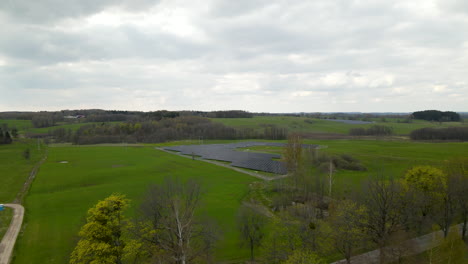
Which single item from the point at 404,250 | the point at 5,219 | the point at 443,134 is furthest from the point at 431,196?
the point at 443,134

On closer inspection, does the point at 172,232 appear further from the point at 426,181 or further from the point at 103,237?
the point at 426,181

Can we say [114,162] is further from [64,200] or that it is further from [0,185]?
[64,200]

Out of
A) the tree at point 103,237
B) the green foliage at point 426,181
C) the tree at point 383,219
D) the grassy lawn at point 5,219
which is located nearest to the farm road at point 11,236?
the grassy lawn at point 5,219

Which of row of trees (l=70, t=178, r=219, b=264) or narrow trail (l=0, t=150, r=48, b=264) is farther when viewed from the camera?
narrow trail (l=0, t=150, r=48, b=264)

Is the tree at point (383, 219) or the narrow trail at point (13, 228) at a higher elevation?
the tree at point (383, 219)

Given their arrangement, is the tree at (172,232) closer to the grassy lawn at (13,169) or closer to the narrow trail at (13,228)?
the narrow trail at (13,228)

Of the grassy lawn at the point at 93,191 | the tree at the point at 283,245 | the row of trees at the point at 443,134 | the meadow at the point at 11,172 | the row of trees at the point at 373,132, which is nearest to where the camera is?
the tree at the point at 283,245

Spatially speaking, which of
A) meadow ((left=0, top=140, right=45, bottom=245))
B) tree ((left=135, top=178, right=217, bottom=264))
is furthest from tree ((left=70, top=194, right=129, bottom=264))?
meadow ((left=0, top=140, right=45, bottom=245))

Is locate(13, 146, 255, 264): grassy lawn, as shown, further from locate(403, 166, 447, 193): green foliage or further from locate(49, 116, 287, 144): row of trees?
locate(49, 116, 287, 144): row of trees
